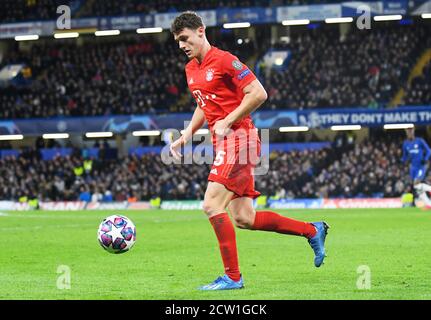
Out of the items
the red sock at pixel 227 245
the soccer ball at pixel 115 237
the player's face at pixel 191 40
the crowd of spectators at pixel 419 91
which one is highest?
the player's face at pixel 191 40

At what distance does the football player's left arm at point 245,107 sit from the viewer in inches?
315

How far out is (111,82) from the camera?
41750 mm

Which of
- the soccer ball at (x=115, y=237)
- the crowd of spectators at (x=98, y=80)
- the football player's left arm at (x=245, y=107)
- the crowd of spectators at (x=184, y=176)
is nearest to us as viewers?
the football player's left arm at (x=245, y=107)

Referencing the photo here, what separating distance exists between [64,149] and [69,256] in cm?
2884

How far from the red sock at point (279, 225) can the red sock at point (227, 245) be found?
0.43 m

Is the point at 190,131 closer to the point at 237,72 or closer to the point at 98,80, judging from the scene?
the point at 237,72

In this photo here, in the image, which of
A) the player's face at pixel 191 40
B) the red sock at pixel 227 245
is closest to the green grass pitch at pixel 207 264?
the red sock at pixel 227 245

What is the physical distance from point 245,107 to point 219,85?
539 mm

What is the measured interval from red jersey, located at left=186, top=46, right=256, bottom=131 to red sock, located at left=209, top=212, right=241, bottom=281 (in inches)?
35.5

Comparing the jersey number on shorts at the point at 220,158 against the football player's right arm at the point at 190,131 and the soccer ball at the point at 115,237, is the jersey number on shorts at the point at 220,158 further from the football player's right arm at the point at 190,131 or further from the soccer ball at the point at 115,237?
the soccer ball at the point at 115,237

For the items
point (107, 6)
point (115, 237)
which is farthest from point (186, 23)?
point (107, 6)

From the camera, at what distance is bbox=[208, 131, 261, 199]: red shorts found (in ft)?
27.2
